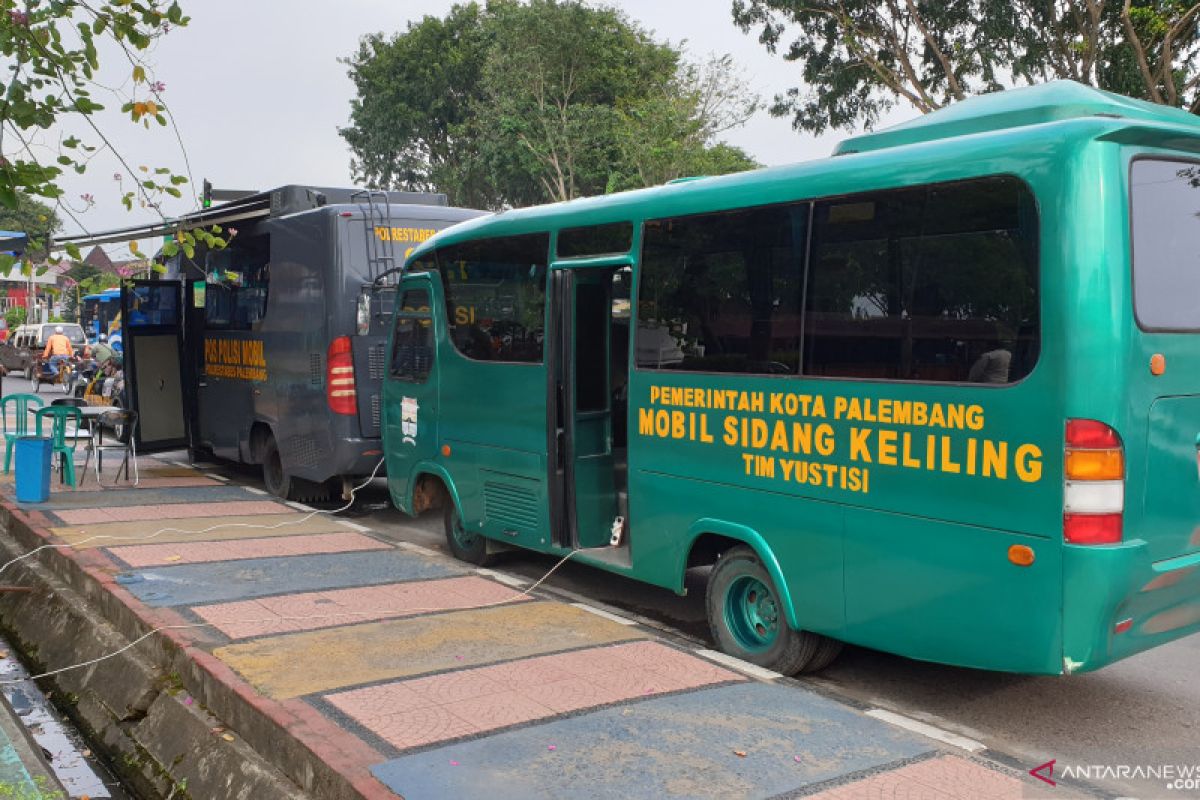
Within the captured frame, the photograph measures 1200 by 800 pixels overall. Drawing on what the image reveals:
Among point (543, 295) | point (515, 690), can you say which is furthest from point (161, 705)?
point (543, 295)

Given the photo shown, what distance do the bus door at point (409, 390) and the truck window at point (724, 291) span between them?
8.30 feet

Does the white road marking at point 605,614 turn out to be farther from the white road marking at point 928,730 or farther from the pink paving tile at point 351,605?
the white road marking at point 928,730

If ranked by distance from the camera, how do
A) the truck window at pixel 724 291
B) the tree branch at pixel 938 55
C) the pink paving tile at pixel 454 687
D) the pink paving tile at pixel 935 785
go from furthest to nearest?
the tree branch at pixel 938 55 < the truck window at pixel 724 291 < the pink paving tile at pixel 454 687 < the pink paving tile at pixel 935 785

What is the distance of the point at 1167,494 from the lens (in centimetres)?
421

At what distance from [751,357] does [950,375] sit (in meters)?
1.19

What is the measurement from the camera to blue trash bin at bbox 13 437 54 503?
9.59m

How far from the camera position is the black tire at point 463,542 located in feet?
26.1

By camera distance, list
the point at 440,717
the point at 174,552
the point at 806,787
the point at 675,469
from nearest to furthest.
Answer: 1. the point at 806,787
2. the point at 440,717
3. the point at 675,469
4. the point at 174,552

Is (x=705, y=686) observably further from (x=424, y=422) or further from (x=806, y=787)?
(x=424, y=422)

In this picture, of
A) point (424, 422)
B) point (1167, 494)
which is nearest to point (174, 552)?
point (424, 422)

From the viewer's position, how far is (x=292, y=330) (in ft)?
33.0

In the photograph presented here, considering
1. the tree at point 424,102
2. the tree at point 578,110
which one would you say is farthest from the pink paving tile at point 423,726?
the tree at point 424,102

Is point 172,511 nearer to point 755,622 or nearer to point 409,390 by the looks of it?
point 409,390

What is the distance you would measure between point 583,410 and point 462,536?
1893mm
